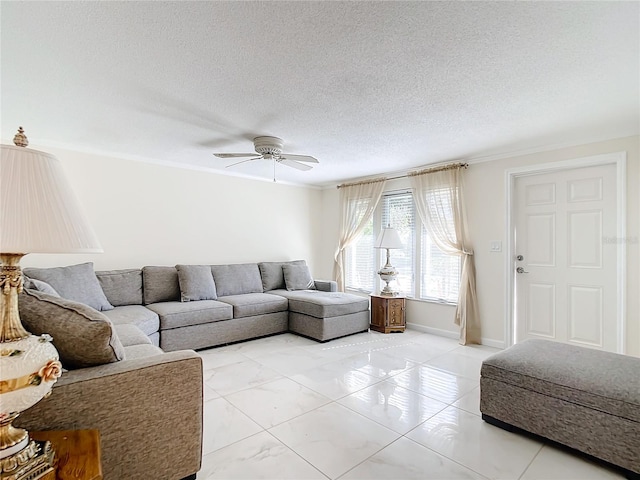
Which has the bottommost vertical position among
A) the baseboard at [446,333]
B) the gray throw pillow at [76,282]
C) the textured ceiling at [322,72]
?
the baseboard at [446,333]

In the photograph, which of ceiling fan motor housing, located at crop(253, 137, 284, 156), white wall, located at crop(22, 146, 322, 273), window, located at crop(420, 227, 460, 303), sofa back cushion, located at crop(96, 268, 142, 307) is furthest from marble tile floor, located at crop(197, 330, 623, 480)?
ceiling fan motor housing, located at crop(253, 137, 284, 156)

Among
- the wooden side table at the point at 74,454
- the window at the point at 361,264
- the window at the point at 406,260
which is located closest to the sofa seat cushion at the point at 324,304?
the window at the point at 406,260

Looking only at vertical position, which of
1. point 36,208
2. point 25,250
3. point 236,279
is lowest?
point 236,279

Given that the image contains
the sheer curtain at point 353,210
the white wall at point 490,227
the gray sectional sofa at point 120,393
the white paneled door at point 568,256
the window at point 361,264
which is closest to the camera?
the gray sectional sofa at point 120,393

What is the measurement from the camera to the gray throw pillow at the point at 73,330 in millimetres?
1416

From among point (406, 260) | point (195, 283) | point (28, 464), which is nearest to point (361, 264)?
point (406, 260)

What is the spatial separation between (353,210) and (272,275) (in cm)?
174

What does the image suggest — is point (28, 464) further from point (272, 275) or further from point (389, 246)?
point (272, 275)

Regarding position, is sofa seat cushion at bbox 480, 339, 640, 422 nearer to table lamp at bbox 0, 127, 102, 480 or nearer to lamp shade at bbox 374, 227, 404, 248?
lamp shade at bbox 374, 227, 404, 248

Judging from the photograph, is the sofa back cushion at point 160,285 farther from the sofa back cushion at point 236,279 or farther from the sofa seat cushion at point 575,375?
the sofa seat cushion at point 575,375

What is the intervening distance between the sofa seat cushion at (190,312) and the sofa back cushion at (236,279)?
0.49 metres

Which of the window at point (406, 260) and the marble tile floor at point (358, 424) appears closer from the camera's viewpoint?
the marble tile floor at point (358, 424)

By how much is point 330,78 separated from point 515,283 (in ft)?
10.5

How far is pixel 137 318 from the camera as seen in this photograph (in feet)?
10.2
